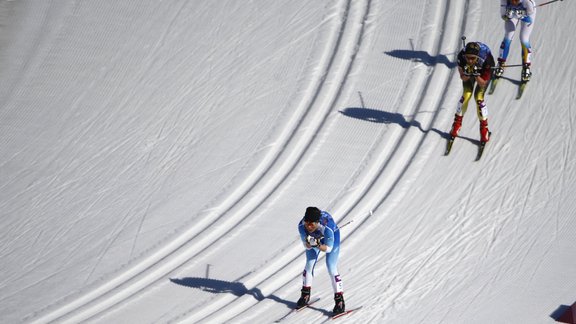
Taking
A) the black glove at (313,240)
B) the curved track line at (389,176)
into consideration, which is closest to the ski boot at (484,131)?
the curved track line at (389,176)

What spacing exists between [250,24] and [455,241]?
19.8 ft

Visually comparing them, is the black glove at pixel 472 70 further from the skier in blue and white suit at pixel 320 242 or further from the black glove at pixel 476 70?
the skier in blue and white suit at pixel 320 242

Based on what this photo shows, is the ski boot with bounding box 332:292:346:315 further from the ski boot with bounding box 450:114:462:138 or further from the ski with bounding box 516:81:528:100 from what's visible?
the ski with bounding box 516:81:528:100

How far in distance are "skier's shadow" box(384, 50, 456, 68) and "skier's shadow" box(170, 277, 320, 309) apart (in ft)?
16.9

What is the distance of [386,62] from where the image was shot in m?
14.2

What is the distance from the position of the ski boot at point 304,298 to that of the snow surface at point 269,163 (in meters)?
0.22

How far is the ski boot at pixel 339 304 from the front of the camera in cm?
1014

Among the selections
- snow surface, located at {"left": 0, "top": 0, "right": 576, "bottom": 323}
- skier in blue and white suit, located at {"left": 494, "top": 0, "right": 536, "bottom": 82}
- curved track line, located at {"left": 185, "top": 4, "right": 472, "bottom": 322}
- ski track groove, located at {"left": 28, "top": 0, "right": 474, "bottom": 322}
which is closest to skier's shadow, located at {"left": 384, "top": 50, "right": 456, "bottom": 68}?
snow surface, located at {"left": 0, "top": 0, "right": 576, "bottom": 323}

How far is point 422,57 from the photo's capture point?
14156 millimetres

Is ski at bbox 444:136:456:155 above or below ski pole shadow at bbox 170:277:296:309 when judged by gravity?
above

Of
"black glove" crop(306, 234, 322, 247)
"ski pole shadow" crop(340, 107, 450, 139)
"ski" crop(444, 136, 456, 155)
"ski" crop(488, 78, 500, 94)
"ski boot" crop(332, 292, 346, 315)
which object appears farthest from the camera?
"ski" crop(488, 78, 500, 94)

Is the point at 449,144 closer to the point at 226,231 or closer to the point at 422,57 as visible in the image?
the point at 422,57

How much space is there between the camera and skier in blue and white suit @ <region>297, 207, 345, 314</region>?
9.42m

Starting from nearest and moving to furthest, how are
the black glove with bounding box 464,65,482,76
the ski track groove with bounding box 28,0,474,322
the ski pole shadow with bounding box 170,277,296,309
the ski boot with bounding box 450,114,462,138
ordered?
the ski pole shadow with bounding box 170,277,296,309 → the ski track groove with bounding box 28,0,474,322 → the black glove with bounding box 464,65,482,76 → the ski boot with bounding box 450,114,462,138
